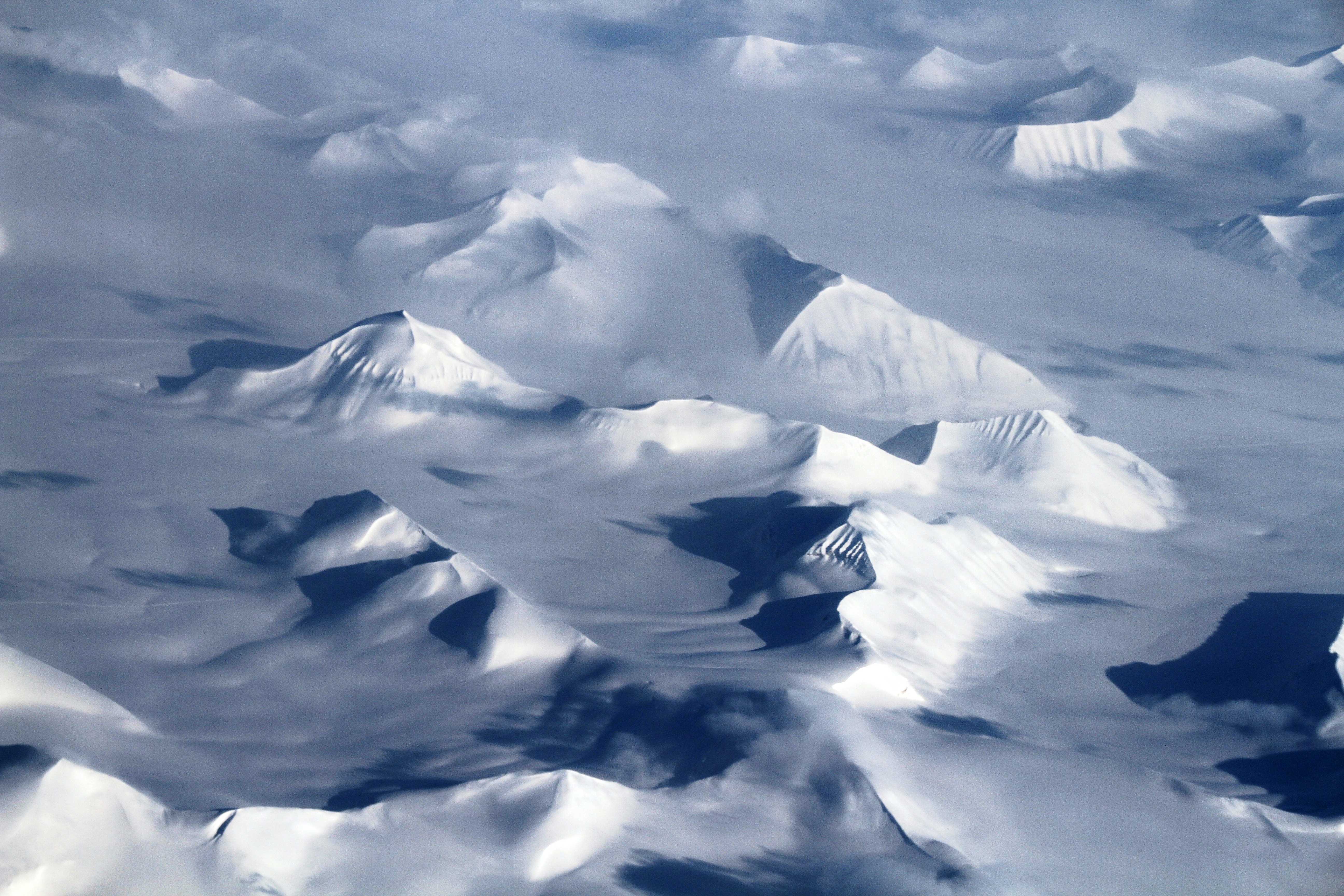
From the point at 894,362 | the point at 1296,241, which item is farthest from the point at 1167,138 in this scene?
the point at 894,362

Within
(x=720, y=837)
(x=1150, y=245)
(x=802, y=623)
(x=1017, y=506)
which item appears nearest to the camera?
(x=720, y=837)

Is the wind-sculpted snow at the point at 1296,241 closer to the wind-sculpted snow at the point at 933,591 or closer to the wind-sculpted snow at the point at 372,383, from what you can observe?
the wind-sculpted snow at the point at 933,591

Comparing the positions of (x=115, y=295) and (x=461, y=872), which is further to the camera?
(x=115, y=295)

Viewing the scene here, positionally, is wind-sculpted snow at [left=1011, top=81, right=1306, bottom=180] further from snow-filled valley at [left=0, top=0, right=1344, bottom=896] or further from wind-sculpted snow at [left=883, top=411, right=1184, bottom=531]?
wind-sculpted snow at [left=883, top=411, right=1184, bottom=531]

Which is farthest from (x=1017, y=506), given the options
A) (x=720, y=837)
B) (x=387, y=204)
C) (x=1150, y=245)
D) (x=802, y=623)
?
(x=1150, y=245)

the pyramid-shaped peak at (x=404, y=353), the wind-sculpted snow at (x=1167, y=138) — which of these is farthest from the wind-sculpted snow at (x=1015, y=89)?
the pyramid-shaped peak at (x=404, y=353)

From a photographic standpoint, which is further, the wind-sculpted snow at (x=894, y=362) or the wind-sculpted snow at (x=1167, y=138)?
the wind-sculpted snow at (x=1167, y=138)

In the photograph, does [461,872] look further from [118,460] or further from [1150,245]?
[1150,245]

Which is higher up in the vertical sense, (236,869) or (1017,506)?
(236,869)
